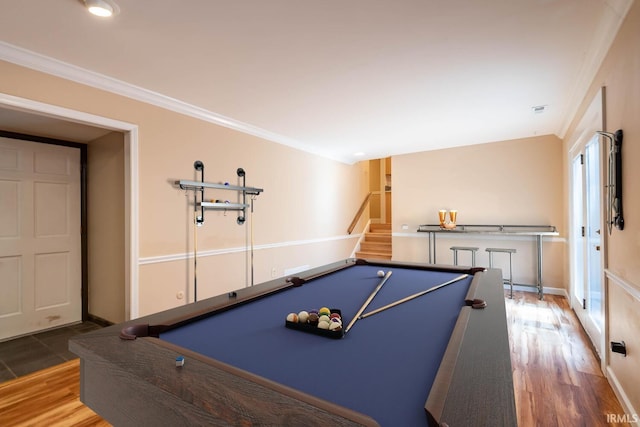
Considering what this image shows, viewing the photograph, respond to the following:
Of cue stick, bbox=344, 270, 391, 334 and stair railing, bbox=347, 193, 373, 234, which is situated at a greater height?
stair railing, bbox=347, 193, 373, 234

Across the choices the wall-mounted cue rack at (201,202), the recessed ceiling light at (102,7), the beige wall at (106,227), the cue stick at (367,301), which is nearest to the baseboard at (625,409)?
the cue stick at (367,301)

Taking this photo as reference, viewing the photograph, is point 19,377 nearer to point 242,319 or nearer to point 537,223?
point 242,319

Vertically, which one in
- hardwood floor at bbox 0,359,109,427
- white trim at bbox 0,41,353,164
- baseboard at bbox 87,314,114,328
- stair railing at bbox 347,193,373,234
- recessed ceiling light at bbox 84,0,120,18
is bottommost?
hardwood floor at bbox 0,359,109,427

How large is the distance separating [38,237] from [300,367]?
3799 millimetres

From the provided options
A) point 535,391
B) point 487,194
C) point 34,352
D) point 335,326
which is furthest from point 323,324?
point 487,194

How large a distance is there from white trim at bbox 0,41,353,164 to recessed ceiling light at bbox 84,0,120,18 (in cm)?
87

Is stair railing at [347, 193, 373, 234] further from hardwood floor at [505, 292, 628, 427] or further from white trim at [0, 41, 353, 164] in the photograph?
hardwood floor at [505, 292, 628, 427]

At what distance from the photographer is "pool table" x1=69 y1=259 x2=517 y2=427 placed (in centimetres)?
69

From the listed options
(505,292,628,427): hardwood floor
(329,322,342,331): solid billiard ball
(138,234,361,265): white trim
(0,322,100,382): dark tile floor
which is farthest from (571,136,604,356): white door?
(0,322,100,382): dark tile floor

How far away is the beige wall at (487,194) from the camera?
4.68 m

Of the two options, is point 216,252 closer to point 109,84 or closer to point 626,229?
point 109,84

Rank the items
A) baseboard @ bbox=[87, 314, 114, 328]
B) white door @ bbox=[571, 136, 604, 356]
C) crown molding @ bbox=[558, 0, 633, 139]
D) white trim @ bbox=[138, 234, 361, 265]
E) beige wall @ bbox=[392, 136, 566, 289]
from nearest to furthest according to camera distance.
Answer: crown molding @ bbox=[558, 0, 633, 139], white door @ bbox=[571, 136, 604, 356], white trim @ bbox=[138, 234, 361, 265], baseboard @ bbox=[87, 314, 114, 328], beige wall @ bbox=[392, 136, 566, 289]

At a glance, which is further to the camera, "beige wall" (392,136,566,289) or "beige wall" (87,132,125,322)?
"beige wall" (392,136,566,289)

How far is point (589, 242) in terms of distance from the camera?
3.04 metres
